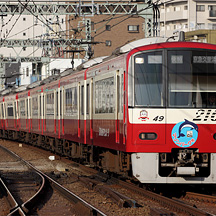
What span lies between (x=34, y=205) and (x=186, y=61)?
3664mm

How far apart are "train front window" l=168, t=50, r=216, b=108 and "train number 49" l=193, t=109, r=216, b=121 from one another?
96 mm

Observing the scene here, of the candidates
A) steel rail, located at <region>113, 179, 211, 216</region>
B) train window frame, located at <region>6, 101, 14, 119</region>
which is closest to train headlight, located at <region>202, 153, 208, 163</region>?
steel rail, located at <region>113, 179, 211, 216</region>

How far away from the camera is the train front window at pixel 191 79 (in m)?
10.1

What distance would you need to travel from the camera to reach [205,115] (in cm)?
1016

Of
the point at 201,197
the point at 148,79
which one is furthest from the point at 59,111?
the point at 201,197

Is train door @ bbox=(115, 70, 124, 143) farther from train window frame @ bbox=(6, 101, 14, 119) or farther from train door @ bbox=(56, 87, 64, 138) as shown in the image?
train window frame @ bbox=(6, 101, 14, 119)

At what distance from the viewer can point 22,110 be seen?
29.2 meters

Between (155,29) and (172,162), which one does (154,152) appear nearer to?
(172,162)

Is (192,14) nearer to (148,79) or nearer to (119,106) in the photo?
(119,106)

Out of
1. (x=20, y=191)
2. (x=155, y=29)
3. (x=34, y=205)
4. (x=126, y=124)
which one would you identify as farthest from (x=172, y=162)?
(x=155, y=29)

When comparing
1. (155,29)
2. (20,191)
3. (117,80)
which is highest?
(155,29)

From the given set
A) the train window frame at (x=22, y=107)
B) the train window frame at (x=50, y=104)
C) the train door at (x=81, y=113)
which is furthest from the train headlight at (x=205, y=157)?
the train window frame at (x=22, y=107)

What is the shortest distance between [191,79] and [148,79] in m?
0.76

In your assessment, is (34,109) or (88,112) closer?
(88,112)
